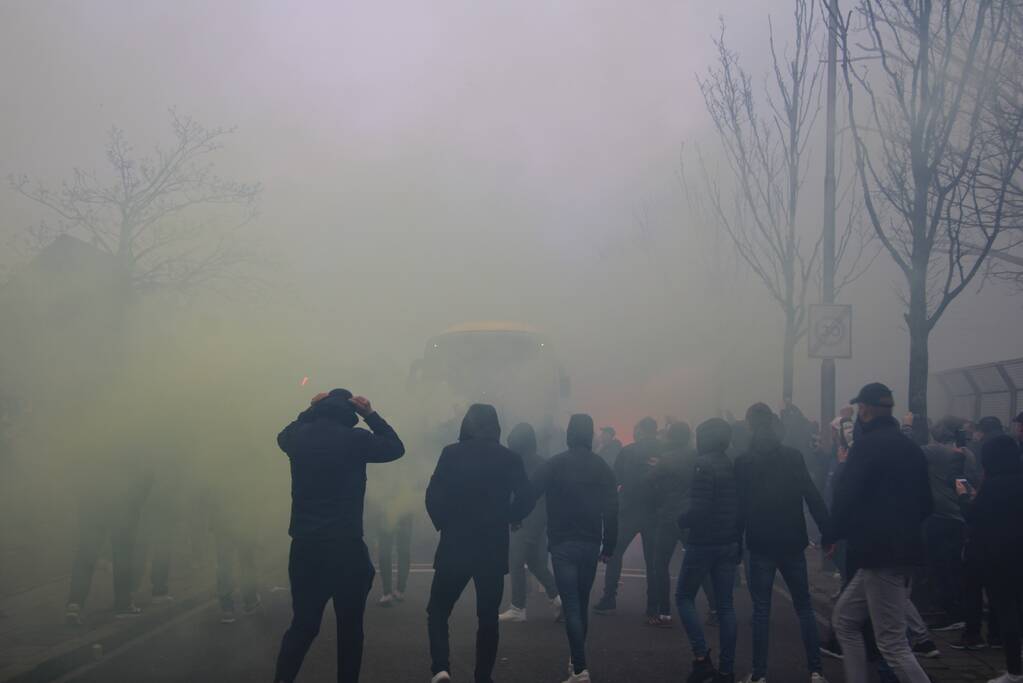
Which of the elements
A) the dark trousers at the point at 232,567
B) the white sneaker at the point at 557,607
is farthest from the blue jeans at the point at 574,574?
the dark trousers at the point at 232,567

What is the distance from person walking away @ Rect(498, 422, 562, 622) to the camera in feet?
29.0

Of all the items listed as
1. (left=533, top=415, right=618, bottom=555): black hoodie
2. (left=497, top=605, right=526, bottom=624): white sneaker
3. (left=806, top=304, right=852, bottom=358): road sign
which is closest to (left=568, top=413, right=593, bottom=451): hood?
(left=533, top=415, right=618, bottom=555): black hoodie

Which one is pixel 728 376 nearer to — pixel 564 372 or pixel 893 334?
pixel 893 334

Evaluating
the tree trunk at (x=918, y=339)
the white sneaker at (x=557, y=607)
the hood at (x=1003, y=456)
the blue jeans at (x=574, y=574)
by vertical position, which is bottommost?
the white sneaker at (x=557, y=607)

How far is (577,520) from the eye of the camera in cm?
665

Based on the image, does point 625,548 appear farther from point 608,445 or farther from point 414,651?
point 608,445

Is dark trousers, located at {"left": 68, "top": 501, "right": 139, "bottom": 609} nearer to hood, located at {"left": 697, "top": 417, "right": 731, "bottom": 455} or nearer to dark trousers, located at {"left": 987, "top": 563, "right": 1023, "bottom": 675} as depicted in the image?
hood, located at {"left": 697, "top": 417, "right": 731, "bottom": 455}

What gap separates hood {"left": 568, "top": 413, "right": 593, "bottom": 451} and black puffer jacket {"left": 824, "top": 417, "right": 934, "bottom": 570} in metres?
1.84

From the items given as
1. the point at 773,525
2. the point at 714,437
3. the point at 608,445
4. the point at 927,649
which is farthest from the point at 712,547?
the point at 608,445

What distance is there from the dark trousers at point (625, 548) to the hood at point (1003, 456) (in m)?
3.04

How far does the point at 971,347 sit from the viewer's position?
32.9 m

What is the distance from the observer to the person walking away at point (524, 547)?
8.84 meters

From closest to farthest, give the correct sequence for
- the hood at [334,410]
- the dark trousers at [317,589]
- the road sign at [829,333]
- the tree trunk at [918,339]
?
the dark trousers at [317,589]
the hood at [334,410]
the tree trunk at [918,339]
the road sign at [829,333]

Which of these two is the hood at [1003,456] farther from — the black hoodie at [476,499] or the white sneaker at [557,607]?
the white sneaker at [557,607]
